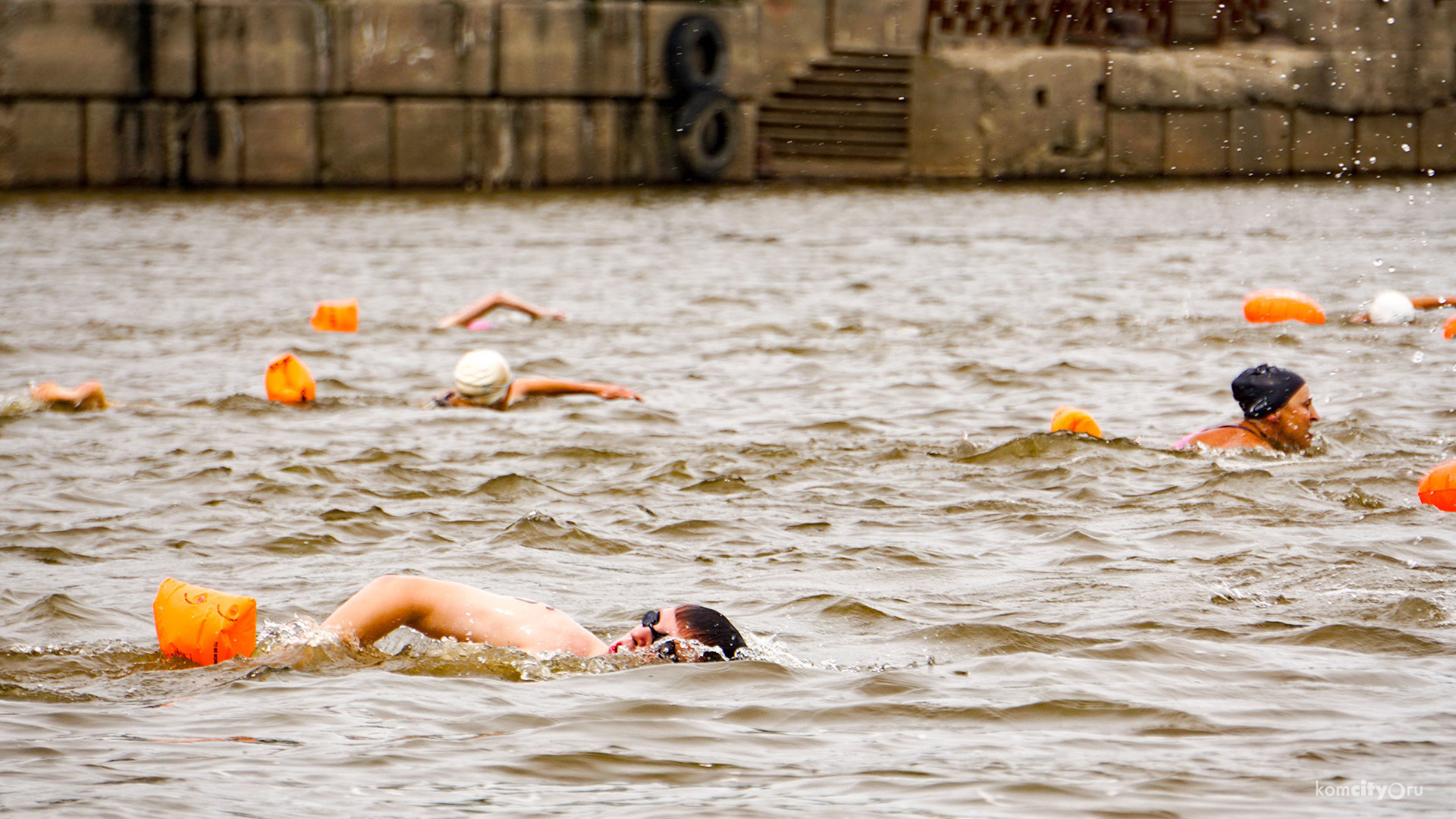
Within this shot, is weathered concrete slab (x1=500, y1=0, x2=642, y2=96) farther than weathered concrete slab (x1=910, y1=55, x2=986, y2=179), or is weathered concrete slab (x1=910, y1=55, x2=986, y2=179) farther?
weathered concrete slab (x1=910, y1=55, x2=986, y2=179)

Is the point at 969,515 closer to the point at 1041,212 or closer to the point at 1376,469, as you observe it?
the point at 1376,469

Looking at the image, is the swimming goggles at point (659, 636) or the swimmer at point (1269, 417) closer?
the swimming goggles at point (659, 636)

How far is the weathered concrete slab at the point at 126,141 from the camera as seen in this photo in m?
22.8

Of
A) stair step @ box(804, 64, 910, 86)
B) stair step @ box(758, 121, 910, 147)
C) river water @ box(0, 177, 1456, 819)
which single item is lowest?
river water @ box(0, 177, 1456, 819)

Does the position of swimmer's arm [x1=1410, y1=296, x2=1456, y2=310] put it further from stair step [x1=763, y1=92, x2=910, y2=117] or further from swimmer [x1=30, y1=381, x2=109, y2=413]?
stair step [x1=763, y1=92, x2=910, y2=117]

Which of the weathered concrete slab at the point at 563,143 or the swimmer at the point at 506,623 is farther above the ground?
the weathered concrete slab at the point at 563,143

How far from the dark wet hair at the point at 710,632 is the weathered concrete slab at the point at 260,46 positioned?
19436 mm

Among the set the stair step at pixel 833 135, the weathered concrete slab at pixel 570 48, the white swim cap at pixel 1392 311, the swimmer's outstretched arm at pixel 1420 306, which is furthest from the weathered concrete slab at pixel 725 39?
the white swim cap at pixel 1392 311

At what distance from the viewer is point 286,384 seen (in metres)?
9.84

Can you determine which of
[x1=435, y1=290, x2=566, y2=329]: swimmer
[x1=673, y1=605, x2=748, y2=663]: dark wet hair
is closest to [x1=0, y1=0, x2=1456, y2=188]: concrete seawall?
[x1=435, y1=290, x2=566, y2=329]: swimmer

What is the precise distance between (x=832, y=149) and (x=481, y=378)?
1822 cm

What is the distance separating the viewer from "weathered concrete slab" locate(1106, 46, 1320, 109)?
27.8 meters

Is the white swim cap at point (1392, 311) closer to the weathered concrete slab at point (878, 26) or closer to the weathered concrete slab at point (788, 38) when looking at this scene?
the weathered concrete slab at point (788, 38)

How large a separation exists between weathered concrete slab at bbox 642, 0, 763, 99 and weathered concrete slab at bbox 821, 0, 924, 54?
1.65 metres
